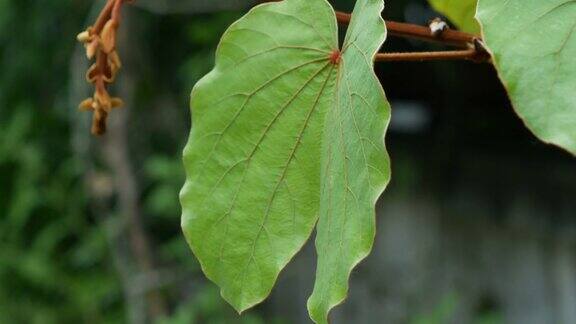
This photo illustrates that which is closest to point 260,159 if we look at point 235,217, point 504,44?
point 235,217

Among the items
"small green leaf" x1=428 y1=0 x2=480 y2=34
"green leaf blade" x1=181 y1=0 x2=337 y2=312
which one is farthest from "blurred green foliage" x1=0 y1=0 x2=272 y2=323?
"green leaf blade" x1=181 y1=0 x2=337 y2=312

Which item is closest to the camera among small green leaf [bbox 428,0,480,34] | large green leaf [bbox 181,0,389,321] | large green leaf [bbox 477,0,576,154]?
large green leaf [bbox 477,0,576,154]

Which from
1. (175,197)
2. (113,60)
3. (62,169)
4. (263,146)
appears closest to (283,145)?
(263,146)

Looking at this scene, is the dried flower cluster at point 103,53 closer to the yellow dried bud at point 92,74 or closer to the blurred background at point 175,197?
the yellow dried bud at point 92,74

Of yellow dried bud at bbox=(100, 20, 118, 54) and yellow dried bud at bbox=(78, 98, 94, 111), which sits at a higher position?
yellow dried bud at bbox=(100, 20, 118, 54)

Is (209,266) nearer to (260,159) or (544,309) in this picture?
(260,159)

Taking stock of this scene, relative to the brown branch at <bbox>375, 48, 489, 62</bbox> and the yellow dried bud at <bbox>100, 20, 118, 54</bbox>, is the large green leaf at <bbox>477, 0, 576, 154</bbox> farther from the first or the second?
the yellow dried bud at <bbox>100, 20, 118, 54</bbox>
